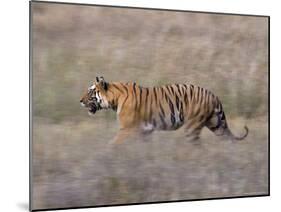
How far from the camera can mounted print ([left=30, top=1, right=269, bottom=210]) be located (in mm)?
5238

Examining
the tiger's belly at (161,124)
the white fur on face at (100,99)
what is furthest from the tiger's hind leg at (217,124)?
the white fur on face at (100,99)

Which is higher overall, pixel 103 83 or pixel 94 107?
pixel 103 83

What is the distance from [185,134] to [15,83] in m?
1.61

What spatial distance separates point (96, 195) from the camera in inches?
212

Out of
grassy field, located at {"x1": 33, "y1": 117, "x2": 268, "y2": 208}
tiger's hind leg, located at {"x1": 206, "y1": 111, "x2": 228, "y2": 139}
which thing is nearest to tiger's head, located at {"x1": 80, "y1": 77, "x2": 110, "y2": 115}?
grassy field, located at {"x1": 33, "y1": 117, "x2": 268, "y2": 208}

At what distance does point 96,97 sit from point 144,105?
1.50 feet

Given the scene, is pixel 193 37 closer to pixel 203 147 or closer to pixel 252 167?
pixel 203 147

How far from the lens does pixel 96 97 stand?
5391mm

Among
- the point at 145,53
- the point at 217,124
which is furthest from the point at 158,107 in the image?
the point at 217,124

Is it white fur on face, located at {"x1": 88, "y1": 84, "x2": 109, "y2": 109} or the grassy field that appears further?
white fur on face, located at {"x1": 88, "y1": 84, "x2": 109, "y2": 109}

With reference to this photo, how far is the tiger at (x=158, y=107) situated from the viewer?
17.8 ft

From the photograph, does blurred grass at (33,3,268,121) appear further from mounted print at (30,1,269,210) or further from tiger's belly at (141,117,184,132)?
tiger's belly at (141,117,184,132)

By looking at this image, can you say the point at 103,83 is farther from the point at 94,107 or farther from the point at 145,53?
the point at 145,53

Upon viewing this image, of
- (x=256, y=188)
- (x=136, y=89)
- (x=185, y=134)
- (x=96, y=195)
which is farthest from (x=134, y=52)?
(x=256, y=188)
